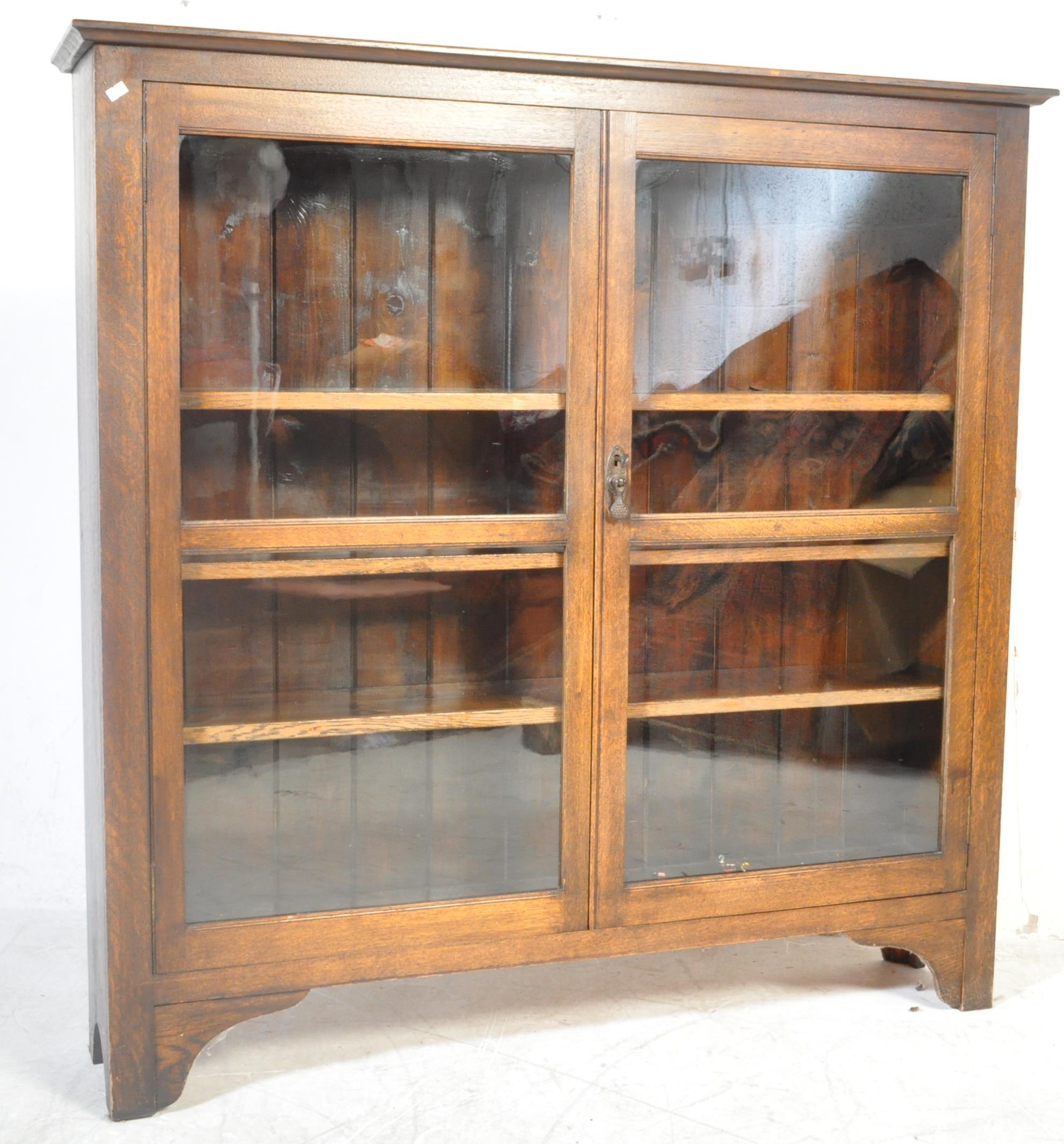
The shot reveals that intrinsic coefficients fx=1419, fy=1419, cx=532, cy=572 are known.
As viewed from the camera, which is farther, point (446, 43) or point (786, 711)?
point (446, 43)

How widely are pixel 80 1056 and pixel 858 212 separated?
1952 mm

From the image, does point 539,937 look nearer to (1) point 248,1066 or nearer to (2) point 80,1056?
(1) point 248,1066

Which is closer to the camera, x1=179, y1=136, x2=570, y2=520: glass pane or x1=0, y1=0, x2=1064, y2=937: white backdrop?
x1=179, y1=136, x2=570, y2=520: glass pane

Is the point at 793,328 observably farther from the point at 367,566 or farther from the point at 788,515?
the point at 367,566

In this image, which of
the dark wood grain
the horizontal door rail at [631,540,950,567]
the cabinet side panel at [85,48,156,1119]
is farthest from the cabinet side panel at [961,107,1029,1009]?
the cabinet side panel at [85,48,156,1119]

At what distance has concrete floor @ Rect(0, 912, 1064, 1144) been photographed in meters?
2.17

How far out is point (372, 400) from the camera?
2256 mm

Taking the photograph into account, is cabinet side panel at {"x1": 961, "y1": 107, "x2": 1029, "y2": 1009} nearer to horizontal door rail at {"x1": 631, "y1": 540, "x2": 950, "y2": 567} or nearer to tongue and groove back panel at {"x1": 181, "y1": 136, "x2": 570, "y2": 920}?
horizontal door rail at {"x1": 631, "y1": 540, "x2": 950, "y2": 567}

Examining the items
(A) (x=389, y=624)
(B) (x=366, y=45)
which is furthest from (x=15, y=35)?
(A) (x=389, y=624)

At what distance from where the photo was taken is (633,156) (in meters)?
2.26

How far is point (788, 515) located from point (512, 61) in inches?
34.5

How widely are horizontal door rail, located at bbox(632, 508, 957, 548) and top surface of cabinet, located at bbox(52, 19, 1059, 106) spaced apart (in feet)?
2.30

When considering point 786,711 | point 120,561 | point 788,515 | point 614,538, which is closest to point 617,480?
point 614,538

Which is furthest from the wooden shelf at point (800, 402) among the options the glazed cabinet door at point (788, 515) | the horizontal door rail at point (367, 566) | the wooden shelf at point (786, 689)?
the wooden shelf at point (786, 689)
